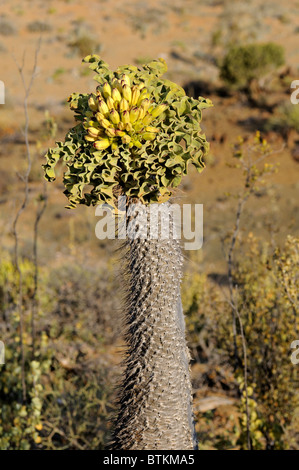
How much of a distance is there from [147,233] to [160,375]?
72cm

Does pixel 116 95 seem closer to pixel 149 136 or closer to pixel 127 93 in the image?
pixel 127 93

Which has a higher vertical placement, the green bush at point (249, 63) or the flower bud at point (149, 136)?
the green bush at point (249, 63)

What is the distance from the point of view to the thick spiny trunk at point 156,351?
7.57 ft

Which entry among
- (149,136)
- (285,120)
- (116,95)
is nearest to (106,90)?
(116,95)

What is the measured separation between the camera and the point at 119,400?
2711 millimetres

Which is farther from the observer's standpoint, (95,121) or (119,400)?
(119,400)

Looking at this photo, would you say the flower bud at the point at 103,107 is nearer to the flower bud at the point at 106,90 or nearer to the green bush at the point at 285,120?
the flower bud at the point at 106,90

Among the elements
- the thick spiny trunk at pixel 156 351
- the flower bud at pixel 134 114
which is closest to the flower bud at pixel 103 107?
the flower bud at pixel 134 114

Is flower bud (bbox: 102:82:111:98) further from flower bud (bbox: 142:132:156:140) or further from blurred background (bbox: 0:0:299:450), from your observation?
blurred background (bbox: 0:0:299:450)

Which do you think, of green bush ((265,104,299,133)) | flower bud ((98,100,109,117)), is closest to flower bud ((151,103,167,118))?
flower bud ((98,100,109,117))

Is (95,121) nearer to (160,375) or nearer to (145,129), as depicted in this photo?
(145,129)

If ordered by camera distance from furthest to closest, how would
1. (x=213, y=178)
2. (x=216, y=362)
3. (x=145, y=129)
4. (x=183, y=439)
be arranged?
(x=213, y=178), (x=216, y=362), (x=183, y=439), (x=145, y=129)

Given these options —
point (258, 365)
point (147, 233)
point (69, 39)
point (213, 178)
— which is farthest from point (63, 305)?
point (69, 39)

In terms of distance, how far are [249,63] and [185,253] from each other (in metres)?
13.1
